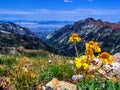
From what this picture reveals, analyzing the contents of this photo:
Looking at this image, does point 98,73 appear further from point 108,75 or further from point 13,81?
point 13,81

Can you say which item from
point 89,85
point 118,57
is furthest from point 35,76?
point 118,57

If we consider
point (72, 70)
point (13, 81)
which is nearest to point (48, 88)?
point (13, 81)

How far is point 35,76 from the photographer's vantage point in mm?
11664

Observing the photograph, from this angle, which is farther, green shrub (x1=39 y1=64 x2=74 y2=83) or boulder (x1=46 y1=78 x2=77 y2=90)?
green shrub (x1=39 y1=64 x2=74 y2=83)

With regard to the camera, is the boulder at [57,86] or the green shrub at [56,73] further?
the green shrub at [56,73]

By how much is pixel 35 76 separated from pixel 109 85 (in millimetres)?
2760

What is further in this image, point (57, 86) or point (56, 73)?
point (56, 73)

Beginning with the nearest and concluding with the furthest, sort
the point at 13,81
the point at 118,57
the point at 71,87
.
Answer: the point at 71,87 → the point at 13,81 → the point at 118,57

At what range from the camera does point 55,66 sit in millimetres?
12938

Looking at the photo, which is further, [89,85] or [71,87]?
[71,87]

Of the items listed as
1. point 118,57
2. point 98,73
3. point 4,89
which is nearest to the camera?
point 4,89

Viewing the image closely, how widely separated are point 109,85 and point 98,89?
0.42 m

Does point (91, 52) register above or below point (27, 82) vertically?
above

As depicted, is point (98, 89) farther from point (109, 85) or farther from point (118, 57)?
point (118, 57)
